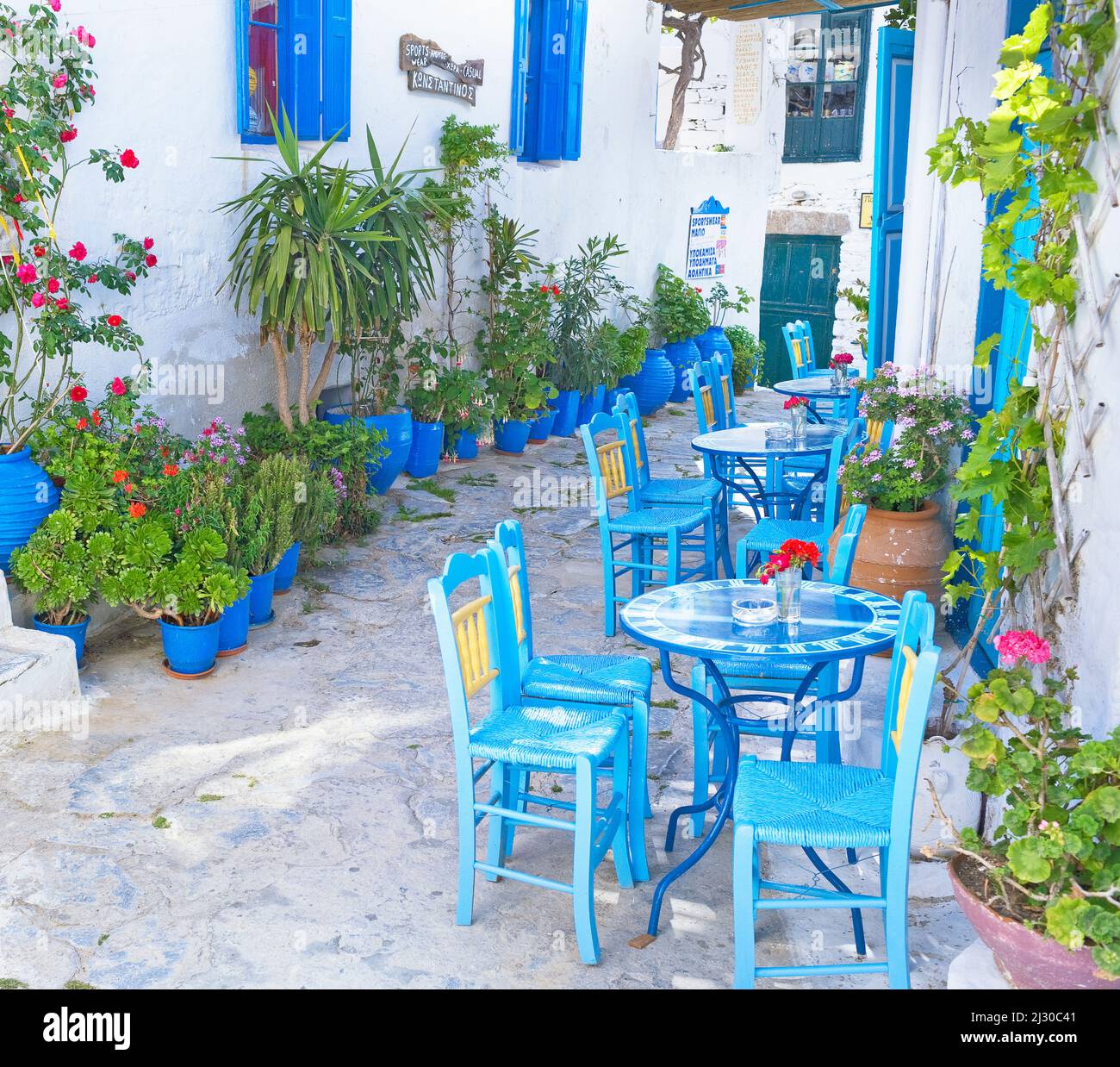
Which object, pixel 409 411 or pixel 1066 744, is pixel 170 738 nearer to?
pixel 1066 744

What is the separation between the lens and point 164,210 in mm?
6211

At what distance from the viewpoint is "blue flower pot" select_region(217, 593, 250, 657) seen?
5.36 m

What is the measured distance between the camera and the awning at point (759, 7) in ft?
33.0

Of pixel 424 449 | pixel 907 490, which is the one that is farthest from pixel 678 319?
pixel 907 490

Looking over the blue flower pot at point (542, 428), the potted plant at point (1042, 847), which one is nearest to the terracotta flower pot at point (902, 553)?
the potted plant at point (1042, 847)

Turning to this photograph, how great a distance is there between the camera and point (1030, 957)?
98.5 inches

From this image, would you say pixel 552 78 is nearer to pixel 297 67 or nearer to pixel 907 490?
pixel 297 67

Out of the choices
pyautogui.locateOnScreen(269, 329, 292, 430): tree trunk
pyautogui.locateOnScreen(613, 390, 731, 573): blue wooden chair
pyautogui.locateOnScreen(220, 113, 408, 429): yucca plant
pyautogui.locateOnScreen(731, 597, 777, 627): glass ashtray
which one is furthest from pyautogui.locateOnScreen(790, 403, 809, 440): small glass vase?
pyautogui.locateOnScreen(731, 597, 777, 627): glass ashtray

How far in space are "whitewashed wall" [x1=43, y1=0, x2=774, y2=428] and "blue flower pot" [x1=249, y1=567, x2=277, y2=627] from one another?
1.25 metres

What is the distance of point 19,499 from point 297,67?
329 cm

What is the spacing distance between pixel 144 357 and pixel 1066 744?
193 inches

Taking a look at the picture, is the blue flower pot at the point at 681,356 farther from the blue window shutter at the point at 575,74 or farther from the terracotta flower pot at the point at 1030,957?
the terracotta flower pot at the point at 1030,957

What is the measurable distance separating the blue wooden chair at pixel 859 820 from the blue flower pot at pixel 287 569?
3.39 metres
